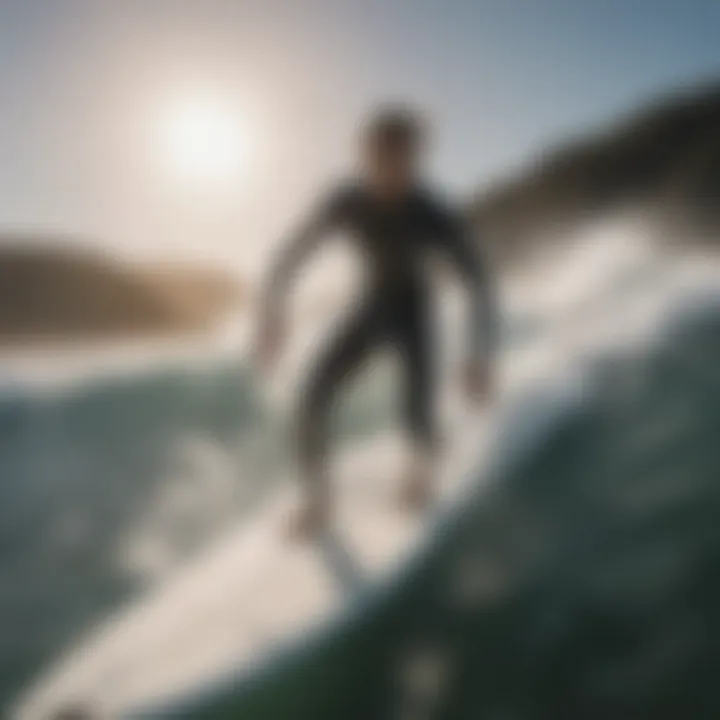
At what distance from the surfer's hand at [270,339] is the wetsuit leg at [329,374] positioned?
0.06 metres

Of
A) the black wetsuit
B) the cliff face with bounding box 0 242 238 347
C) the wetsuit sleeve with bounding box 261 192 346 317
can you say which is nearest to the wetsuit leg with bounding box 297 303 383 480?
the black wetsuit

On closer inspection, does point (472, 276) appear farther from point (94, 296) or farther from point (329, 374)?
point (94, 296)

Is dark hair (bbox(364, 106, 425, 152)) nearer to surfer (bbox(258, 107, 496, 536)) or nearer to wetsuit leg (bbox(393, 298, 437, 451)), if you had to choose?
surfer (bbox(258, 107, 496, 536))

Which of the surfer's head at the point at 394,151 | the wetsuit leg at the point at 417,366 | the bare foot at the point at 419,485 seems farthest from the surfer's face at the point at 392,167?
the bare foot at the point at 419,485

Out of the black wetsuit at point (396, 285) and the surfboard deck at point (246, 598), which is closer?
the surfboard deck at point (246, 598)

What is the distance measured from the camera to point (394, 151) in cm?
113

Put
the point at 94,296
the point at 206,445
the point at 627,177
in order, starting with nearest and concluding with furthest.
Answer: the point at 206,445 < the point at 627,177 < the point at 94,296

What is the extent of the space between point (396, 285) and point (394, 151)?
0.60ft

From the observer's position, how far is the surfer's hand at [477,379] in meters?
1.16

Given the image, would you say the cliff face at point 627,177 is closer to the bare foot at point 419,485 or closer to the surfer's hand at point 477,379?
the surfer's hand at point 477,379

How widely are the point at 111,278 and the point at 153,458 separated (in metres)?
0.65

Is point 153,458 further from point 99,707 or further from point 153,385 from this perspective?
point 99,707

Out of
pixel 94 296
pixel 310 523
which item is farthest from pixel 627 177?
pixel 94 296

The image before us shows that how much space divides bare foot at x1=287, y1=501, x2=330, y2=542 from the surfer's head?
1.47 ft
